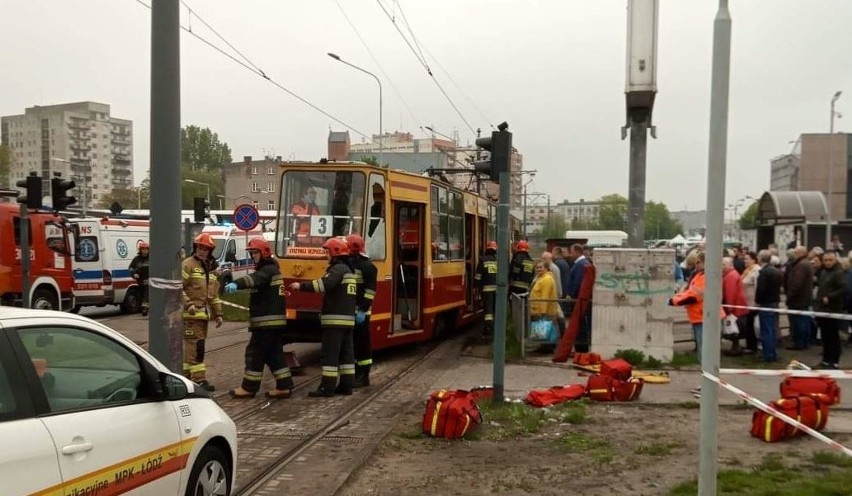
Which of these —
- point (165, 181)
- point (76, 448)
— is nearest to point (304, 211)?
point (165, 181)

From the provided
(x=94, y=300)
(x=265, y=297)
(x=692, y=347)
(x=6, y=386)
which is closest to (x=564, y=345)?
(x=692, y=347)

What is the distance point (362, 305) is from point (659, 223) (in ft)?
398

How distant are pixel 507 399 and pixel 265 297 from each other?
3204mm

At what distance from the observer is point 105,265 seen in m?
20.5

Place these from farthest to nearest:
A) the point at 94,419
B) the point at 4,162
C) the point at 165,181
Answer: the point at 4,162, the point at 165,181, the point at 94,419

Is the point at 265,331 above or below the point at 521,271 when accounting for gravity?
below

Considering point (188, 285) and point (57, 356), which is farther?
point (188, 285)

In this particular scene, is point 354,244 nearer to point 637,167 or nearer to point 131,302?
point 637,167

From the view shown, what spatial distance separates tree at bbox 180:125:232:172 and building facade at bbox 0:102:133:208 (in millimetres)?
12174

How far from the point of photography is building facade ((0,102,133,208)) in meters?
107

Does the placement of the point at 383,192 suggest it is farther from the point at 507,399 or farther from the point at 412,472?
the point at 412,472

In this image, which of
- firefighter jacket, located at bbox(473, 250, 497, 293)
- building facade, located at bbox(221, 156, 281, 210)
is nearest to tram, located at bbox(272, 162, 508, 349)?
firefighter jacket, located at bbox(473, 250, 497, 293)

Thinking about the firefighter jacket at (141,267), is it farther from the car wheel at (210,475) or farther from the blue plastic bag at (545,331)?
the car wheel at (210,475)

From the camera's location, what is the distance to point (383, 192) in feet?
38.4
